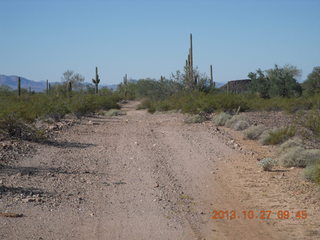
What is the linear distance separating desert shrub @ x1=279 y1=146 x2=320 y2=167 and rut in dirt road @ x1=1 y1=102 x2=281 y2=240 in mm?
1861

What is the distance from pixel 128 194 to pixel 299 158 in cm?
525

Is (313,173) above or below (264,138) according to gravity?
below

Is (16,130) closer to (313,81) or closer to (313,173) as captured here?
(313,173)

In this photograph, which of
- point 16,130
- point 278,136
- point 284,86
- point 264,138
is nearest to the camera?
point 16,130

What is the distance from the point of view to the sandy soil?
7371mm

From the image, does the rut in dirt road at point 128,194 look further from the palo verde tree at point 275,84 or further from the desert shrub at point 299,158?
the palo verde tree at point 275,84

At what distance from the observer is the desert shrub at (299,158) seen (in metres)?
12.5

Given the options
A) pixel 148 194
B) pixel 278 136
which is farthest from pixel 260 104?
pixel 148 194

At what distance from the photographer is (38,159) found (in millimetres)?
13141

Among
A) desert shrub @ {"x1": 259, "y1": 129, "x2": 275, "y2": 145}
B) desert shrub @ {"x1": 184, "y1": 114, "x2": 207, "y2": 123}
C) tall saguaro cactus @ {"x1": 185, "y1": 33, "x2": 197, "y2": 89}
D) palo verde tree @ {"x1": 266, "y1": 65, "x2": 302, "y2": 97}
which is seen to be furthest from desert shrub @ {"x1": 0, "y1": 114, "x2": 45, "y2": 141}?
palo verde tree @ {"x1": 266, "y1": 65, "x2": 302, "y2": 97}

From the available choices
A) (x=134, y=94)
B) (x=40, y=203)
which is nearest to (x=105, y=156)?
(x=40, y=203)

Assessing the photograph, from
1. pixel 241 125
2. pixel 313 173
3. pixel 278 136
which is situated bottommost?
pixel 313 173

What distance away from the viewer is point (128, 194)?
9617 millimetres

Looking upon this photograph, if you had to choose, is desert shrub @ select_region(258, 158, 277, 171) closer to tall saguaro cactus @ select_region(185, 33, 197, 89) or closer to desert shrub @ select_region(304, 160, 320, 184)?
desert shrub @ select_region(304, 160, 320, 184)
